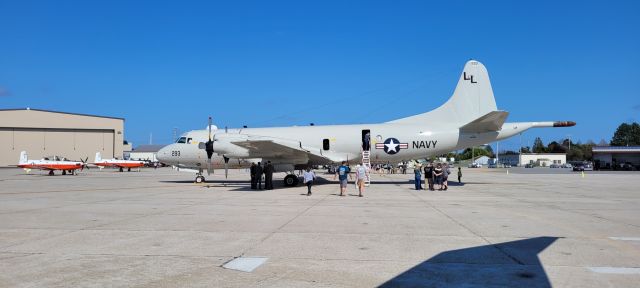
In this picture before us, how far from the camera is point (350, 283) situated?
5.70 metres

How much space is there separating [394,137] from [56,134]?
75887 millimetres

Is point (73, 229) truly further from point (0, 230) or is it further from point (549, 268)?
point (549, 268)

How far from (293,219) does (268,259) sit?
4664 mm

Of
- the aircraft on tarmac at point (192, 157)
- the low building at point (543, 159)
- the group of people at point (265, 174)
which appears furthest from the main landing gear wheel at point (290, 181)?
the low building at point (543, 159)

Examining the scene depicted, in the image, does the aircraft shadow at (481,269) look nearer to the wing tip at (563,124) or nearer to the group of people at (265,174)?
the group of people at (265,174)

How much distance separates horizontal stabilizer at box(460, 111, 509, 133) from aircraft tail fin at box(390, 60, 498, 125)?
1.18m

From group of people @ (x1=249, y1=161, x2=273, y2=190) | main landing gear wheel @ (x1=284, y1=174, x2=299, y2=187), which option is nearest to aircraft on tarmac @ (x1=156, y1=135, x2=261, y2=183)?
main landing gear wheel @ (x1=284, y1=174, x2=299, y2=187)

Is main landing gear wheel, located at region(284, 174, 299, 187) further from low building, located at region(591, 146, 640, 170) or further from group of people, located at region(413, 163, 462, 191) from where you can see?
low building, located at region(591, 146, 640, 170)

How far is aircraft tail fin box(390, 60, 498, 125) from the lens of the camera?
26203 millimetres

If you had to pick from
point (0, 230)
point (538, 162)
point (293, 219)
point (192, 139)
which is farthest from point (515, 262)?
point (538, 162)

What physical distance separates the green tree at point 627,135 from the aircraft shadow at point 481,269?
536 ft

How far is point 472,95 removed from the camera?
86.2 ft

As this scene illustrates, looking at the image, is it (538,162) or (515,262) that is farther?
(538,162)

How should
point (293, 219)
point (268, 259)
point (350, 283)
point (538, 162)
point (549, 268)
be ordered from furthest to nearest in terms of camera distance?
point (538, 162) < point (293, 219) < point (268, 259) < point (549, 268) < point (350, 283)
